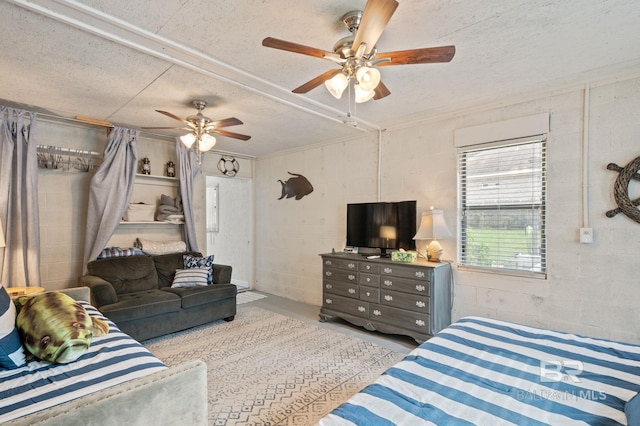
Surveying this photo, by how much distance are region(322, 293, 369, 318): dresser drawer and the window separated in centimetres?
124

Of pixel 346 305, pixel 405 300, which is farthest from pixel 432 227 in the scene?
pixel 346 305

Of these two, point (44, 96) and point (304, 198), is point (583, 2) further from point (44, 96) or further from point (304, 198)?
point (44, 96)

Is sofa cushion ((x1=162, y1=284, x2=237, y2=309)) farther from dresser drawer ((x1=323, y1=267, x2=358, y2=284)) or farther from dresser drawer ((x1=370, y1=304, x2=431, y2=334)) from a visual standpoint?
dresser drawer ((x1=370, y1=304, x2=431, y2=334))

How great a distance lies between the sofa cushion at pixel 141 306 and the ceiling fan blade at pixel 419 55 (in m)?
3.24

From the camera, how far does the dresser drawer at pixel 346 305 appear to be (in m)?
3.74

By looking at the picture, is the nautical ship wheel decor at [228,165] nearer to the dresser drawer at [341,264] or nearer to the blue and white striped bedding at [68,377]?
the dresser drawer at [341,264]

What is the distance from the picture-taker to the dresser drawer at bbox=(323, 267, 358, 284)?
→ 384 centimetres

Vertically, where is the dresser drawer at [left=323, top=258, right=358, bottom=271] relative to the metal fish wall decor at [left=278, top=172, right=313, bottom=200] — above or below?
below

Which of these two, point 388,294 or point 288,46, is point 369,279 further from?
point 288,46

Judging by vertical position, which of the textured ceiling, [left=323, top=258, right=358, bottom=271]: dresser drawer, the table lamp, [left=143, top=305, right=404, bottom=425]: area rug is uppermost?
the textured ceiling

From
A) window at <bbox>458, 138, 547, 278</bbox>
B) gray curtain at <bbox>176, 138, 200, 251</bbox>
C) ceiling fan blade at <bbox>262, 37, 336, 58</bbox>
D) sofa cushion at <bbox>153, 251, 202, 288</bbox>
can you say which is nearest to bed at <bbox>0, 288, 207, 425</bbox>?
ceiling fan blade at <bbox>262, 37, 336, 58</bbox>

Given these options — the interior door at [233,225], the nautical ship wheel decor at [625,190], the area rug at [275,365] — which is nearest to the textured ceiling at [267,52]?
the nautical ship wheel decor at [625,190]

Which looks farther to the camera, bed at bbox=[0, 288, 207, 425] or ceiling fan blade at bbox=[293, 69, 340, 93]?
ceiling fan blade at bbox=[293, 69, 340, 93]

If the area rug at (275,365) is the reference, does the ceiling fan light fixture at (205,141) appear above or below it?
above
